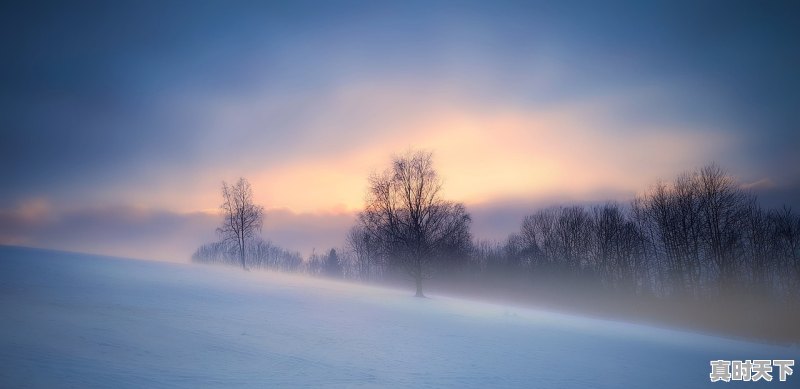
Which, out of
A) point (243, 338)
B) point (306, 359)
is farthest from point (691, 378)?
point (243, 338)

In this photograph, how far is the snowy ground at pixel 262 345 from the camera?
336 inches

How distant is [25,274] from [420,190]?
28.1m

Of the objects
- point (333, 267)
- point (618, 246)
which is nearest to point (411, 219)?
point (618, 246)

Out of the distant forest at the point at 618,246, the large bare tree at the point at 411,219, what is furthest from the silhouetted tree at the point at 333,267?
the large bare tree at the point at 411,219

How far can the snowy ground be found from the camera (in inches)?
336

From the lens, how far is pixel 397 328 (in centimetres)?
1714

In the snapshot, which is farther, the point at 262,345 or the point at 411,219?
the point at 411,219

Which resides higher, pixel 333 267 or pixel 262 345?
pixel 262 345

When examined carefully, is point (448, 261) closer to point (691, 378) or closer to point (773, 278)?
point (773, 278)

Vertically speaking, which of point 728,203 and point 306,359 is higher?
point 728,203

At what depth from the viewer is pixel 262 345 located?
37.9 ft

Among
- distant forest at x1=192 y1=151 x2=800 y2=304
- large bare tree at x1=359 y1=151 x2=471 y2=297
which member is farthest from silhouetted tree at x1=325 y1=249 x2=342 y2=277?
large bare tree at x1=359 y1=151 x2=471 y2=297

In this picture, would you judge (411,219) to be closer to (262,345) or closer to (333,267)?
(262,345)

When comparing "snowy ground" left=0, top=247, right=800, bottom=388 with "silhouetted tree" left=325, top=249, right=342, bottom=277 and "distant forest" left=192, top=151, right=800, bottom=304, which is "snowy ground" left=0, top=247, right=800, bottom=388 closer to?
"distant forest" left=192, top=151, right=800, bottom=304
